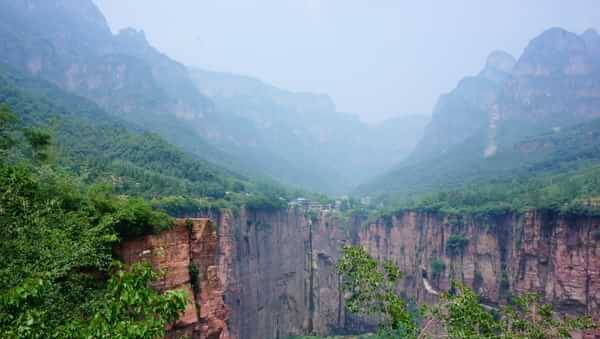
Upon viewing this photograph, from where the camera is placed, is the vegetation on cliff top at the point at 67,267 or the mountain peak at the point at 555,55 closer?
the vegetation on cliff top at the point at 67,267

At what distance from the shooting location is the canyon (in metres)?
14.1

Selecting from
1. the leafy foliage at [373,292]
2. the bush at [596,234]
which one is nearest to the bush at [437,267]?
the bush at [596,234]

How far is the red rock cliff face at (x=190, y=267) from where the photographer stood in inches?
487

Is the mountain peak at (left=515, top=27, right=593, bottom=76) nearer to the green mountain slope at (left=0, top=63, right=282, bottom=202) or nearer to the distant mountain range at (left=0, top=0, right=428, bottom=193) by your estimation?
the distant mountain range at (left=0, top=0, right=428, bottom=193)

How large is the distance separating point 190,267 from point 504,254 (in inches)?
1660

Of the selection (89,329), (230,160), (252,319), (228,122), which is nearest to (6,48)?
(230,160)

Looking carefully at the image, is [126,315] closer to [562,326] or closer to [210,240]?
[210,240]

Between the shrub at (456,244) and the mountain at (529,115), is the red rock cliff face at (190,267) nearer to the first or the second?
the shrub at (456,244)

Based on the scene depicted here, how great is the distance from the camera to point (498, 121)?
426 feet

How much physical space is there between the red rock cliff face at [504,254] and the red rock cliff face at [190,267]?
33.5m

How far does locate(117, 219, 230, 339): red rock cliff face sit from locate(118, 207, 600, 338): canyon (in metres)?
0.04

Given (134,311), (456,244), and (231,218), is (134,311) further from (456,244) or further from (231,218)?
(456,244)

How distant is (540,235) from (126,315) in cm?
4229

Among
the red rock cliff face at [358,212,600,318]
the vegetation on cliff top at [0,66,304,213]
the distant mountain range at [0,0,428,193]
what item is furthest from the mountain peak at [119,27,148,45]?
the red rock cliff face at [358,212,600,318]
